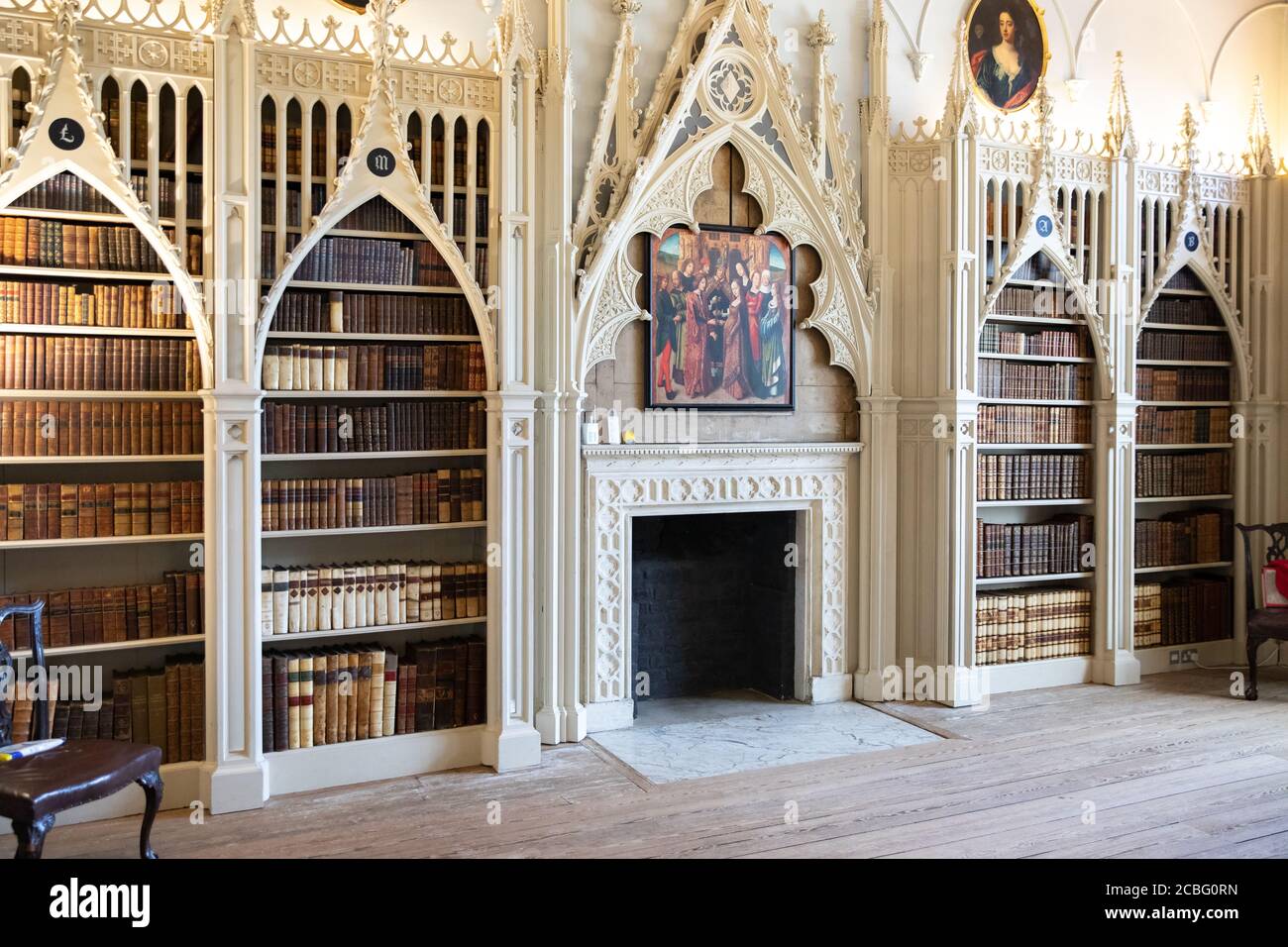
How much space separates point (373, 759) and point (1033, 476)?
4686 mm

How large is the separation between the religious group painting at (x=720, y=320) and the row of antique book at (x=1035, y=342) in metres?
1.46

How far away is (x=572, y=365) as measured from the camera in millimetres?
6141

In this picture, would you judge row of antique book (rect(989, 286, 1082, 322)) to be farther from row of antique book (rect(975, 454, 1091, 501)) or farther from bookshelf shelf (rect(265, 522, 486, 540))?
bookshelf shelf (rect(265, 522, 486, 540))

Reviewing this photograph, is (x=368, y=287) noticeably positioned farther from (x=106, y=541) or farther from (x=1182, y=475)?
(x=1182, y=475)

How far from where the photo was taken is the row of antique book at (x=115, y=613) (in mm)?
5020

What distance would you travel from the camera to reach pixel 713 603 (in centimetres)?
718

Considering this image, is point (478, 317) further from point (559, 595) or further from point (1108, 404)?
point (1108, 404)

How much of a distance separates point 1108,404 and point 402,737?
5.19 metres

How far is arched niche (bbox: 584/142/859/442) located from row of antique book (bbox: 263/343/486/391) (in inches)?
31.3

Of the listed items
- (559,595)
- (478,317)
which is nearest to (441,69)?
(478,317)

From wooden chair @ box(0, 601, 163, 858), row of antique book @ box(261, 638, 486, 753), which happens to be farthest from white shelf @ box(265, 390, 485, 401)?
wooden chair @ box(0, 601, 163, 858)

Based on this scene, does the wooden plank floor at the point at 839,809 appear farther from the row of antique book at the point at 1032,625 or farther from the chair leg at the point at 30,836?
the row of antique book at the point at 1032,625

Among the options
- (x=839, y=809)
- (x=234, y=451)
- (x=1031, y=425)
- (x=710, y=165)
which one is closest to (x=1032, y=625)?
(x=1031, y=425)

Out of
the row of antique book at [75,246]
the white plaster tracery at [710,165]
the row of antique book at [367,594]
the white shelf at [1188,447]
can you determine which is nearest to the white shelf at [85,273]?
the row of antique book at [75,246]
